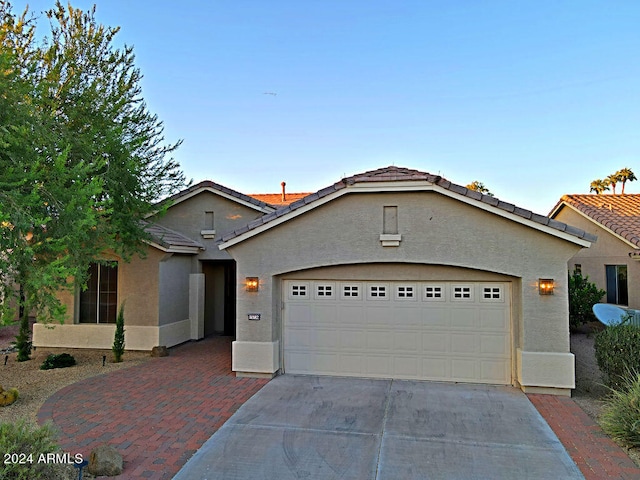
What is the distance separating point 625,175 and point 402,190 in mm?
38389

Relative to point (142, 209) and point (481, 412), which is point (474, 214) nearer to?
point (481, 412)

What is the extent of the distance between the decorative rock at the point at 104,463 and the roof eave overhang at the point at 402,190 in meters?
5.41

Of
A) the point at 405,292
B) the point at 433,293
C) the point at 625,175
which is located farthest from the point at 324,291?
the point at 625,175

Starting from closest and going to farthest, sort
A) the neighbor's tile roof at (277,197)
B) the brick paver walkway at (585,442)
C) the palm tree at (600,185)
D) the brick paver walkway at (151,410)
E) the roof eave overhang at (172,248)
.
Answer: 1. the brick paver walkway at (585,442)
2. the brick paver walkway at (151,410)
3. the roof eave overhang at (172,248)
4. the neighbor's tile roof at (277,197)
5. the palm tree at (600,185)

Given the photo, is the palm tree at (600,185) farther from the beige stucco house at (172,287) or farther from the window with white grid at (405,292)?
the window with white grid at (405,292)

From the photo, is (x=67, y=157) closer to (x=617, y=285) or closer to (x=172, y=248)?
(x=172, y=248)

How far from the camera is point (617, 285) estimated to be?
52.6ft

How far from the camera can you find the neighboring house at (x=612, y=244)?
15.0 metres

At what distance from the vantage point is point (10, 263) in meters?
6.83

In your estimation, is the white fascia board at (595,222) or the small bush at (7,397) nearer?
the small bush at (7,397)

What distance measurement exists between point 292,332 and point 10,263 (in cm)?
592

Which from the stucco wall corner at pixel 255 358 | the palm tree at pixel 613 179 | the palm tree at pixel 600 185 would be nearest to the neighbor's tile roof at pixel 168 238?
the stucco wall corner at pixel 255 358

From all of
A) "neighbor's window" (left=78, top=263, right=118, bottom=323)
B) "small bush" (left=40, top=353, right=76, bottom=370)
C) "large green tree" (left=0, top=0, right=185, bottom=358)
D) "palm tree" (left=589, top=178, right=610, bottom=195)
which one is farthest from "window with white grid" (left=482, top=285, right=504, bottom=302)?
"palm tree" (left=589, top=178, right=610, bottom=195)

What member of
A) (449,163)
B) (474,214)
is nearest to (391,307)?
(474,214)
